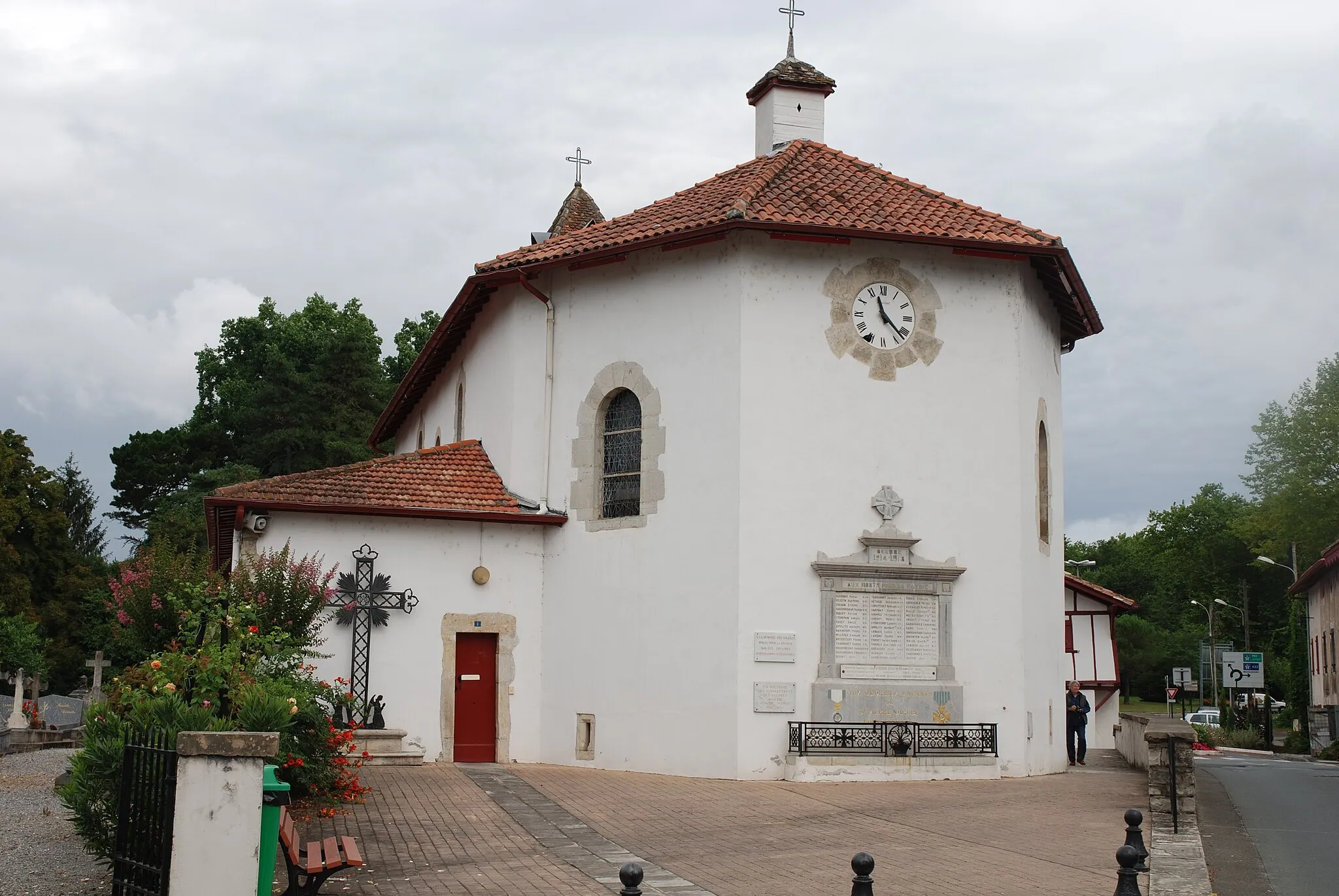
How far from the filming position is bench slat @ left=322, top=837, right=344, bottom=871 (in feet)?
27.0

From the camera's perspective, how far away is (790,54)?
2291 centimetres

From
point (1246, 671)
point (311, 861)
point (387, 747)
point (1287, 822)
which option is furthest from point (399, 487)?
point (1246, 671)

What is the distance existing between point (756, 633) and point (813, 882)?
24.2 ft

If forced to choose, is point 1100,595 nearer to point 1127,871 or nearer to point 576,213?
point 576,213

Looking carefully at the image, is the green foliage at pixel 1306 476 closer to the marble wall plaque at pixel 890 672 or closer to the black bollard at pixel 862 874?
the marble wall plaque at pixel 890 672

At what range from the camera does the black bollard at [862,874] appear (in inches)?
251

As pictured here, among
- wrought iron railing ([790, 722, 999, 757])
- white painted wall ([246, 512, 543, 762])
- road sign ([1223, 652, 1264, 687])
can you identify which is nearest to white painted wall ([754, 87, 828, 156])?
white painted wall ([246, 512, 543, 762])

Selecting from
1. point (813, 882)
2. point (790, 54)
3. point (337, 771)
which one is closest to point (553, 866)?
point (813, 882)

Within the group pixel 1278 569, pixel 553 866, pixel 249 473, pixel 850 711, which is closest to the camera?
pixel 553 866

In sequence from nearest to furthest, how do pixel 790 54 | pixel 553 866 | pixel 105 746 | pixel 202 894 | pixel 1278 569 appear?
pixel 202 894
pixel 105 746
pixel 553 866
pixel 790 54
pixel 1278 569

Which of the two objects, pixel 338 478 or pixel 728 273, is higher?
pixel 728 273

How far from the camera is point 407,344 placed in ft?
177

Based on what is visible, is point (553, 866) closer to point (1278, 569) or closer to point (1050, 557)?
point (1050, 557)

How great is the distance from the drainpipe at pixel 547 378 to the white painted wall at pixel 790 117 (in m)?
5.24
